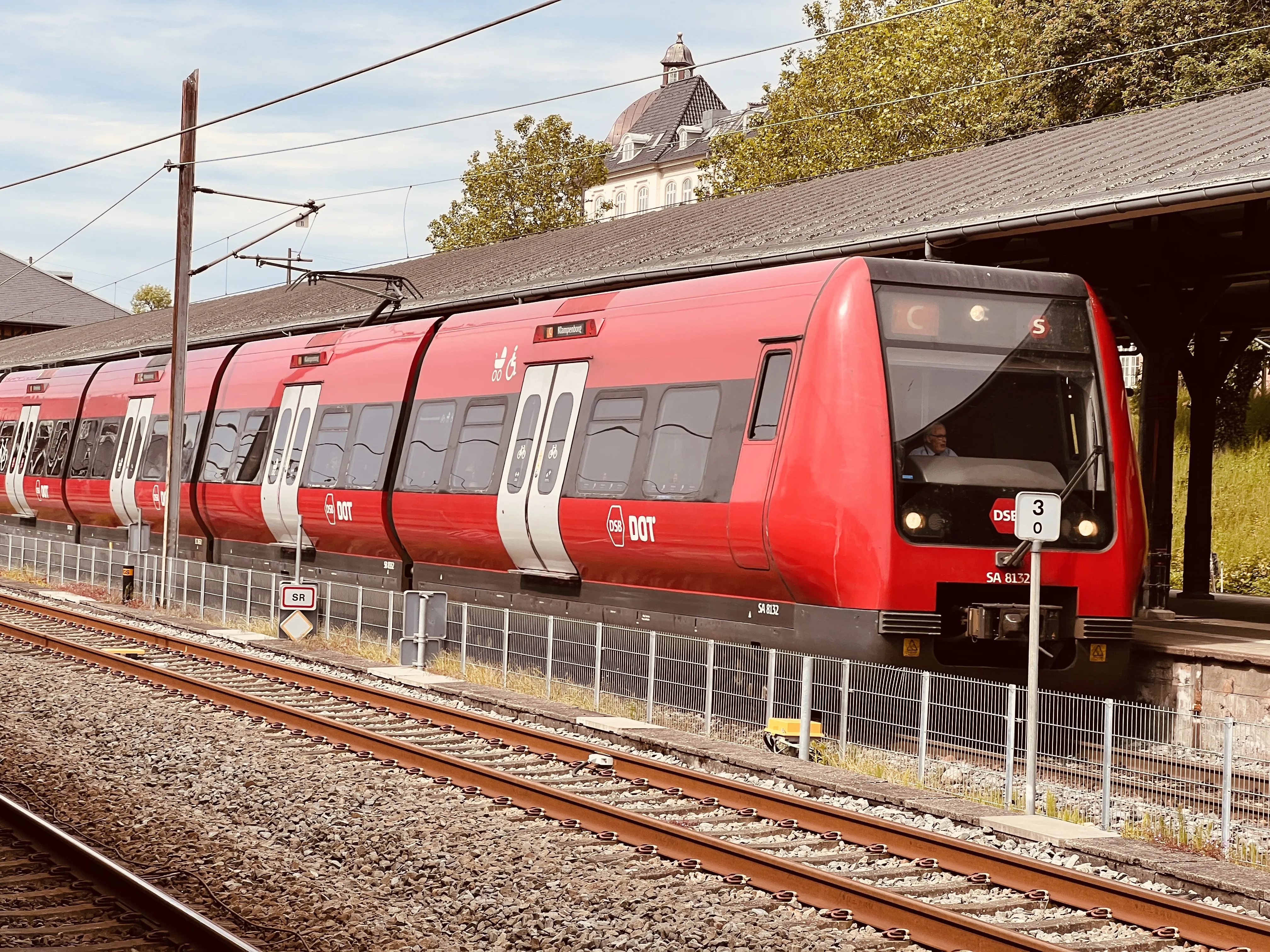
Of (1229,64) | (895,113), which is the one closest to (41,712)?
(1229,64)

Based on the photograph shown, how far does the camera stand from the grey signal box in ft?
56.8

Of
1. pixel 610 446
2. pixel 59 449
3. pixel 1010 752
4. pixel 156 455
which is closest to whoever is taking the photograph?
pixel 1010 752

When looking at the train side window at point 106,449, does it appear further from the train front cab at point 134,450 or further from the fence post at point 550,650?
the fence post at point 550,650

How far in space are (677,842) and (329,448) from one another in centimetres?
1312

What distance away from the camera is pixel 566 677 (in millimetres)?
15656

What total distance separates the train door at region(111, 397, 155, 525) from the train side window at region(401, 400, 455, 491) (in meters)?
10.1

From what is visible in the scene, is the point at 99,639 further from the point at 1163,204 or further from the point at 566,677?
the point at 1163,204

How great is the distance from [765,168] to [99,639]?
119 ft

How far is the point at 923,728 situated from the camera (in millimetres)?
11086

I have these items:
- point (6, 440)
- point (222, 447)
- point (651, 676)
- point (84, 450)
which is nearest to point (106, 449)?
point (84, 450)

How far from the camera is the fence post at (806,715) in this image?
1188 cm

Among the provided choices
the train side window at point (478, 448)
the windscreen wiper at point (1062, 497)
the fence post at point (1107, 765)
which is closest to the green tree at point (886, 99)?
the train side window at point (478, 448)

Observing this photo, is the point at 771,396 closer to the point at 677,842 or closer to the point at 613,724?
the point at 613,724

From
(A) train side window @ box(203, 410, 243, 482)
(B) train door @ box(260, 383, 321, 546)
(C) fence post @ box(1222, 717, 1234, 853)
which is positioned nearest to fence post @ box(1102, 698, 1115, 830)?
(C) fence post @ box(1222, 717, 1234, 853)
